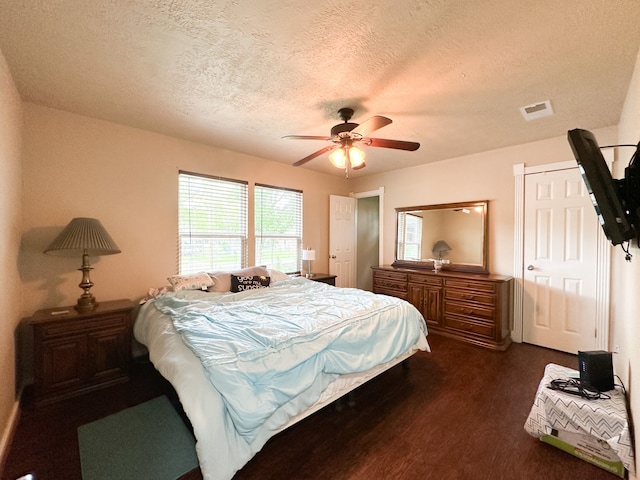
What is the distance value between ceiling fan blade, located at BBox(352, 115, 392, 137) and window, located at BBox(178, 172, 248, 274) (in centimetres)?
220

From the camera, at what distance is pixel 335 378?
6.02ft

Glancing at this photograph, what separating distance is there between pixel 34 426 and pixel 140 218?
193 centimetres

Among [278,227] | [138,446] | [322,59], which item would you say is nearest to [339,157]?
[322,59]

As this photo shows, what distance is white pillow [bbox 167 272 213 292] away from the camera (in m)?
2.93

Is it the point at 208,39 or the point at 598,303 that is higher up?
the point at 208,39

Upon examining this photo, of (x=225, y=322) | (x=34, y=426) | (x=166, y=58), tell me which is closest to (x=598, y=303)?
(x=225, y=322)

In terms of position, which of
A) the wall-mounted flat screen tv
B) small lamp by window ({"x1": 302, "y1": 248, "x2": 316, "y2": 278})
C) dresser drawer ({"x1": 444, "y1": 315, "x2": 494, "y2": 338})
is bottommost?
dresser drawer ({"x1": 444, "y1": 315, "x2": 494, "y2": 338})

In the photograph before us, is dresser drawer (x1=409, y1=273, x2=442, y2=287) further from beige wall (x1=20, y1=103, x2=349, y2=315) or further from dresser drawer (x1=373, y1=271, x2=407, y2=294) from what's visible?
beige wall (x1=20, y1=103, x2=349, y2=315)

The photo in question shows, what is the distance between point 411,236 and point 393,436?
3.28 m

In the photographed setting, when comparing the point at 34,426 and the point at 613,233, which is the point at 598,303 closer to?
the point at 613,233

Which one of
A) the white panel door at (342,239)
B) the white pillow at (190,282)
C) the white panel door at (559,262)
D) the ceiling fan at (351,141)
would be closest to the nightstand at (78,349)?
the white pillow at (190,282)

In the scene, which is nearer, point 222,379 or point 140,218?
point 222,379

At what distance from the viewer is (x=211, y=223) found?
3586 millimetres

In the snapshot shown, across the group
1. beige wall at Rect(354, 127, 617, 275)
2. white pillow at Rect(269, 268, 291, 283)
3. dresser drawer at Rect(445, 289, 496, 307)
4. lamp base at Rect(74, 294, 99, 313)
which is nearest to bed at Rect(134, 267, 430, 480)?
lamp base at Rect(74, 294, 99, 313)
